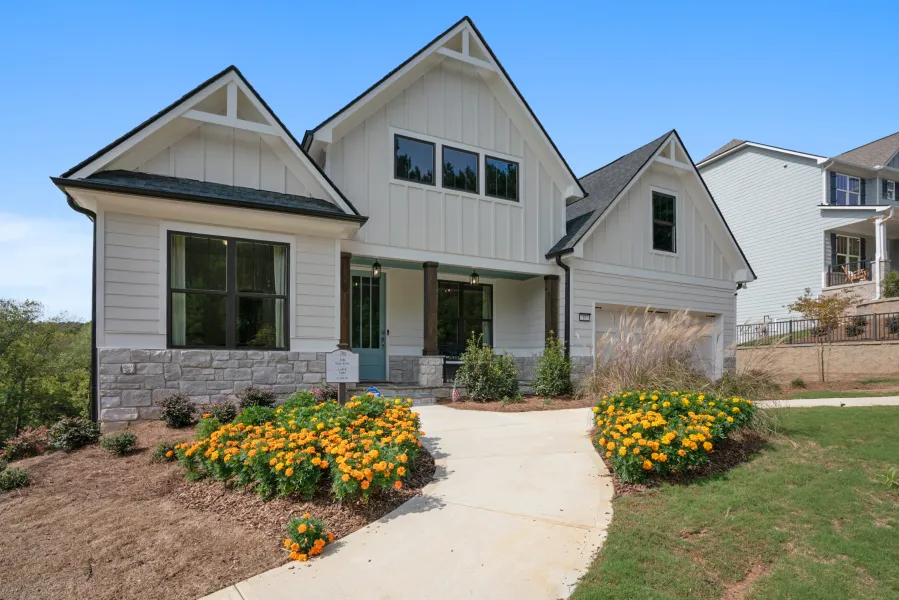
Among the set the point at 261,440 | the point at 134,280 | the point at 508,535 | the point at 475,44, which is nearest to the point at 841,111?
the point at 475,44

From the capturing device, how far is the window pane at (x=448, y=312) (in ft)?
41.8

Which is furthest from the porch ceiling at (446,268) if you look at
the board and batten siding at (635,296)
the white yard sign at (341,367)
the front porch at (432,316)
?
the white yard sign at (341,367)

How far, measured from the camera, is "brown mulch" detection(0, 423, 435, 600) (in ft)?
11.3

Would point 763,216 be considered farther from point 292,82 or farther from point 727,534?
point 727,534

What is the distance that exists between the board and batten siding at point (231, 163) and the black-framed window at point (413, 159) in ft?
6.87

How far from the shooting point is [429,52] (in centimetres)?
1091

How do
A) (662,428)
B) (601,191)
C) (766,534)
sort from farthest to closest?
(601,191), (662,428), (766,534)

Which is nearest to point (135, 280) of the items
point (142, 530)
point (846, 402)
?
point (142, 530)

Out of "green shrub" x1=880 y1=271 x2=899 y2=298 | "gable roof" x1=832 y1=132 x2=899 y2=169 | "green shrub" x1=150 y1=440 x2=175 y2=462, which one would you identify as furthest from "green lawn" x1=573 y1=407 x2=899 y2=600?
"gable roof" x1=832 y1=132 x2=899 y2=169

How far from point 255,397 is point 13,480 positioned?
312 cm

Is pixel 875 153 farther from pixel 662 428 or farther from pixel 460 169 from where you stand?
pixel 662 428

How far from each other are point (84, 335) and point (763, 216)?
4008 cm

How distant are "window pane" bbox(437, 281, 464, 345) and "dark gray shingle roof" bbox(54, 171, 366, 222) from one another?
160 inches

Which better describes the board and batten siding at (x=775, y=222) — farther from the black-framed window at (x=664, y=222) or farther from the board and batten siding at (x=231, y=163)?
the board and batten siding at (x=231, y=163)
